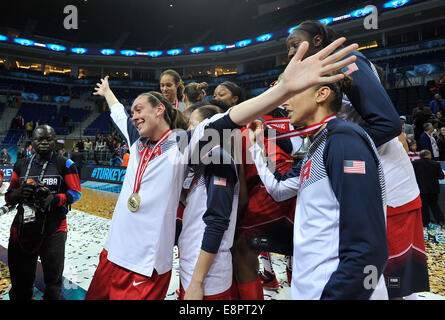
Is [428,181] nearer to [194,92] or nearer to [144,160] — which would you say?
[194,92]

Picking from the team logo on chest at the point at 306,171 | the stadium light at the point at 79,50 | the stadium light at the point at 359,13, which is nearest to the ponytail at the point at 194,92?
the team logo on chest at the point at 306,171

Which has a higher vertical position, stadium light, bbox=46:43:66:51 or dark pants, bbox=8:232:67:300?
stadium light, bbox=46:43:66:51

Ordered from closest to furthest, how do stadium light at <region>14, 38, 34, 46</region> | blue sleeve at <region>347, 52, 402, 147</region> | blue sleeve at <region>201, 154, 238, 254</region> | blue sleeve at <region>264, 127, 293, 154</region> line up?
blue sleeve at <region>347, 52, 402, 147</region> → blue sleeve at <region>201, 154, 238, 254</region> → blue sleeve at <region>264, 127, 293, 154</region> → stadium light at <region>14, 38, 34, 46</region>

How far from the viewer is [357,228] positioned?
0.89 metres

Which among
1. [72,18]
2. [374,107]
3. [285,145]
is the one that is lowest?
[285,145]

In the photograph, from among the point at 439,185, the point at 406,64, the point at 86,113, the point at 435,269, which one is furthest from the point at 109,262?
the point at 86,113

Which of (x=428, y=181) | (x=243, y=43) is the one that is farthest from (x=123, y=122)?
(x=243, y=43)

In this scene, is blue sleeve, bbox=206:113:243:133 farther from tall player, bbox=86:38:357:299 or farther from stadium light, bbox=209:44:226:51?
stadium light, bbox=209:44:226:51

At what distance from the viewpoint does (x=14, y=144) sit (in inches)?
713

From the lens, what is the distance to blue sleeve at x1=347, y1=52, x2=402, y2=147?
1241mm

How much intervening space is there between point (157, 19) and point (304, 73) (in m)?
31.1

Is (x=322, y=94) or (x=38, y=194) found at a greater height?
(x=322, y=94)

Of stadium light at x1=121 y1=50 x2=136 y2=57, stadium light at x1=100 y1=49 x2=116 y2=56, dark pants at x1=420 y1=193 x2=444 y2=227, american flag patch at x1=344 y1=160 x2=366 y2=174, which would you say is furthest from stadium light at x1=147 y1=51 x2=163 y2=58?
american flag patch at x1=344 y1=160 x2=366 y2=174

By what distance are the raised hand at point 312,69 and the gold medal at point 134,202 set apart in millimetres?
925
